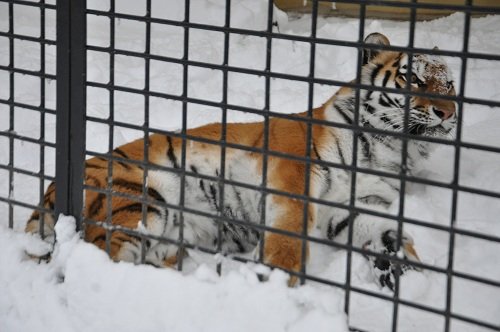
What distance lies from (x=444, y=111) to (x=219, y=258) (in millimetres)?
1469

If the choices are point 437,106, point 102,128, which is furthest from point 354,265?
point 102,128

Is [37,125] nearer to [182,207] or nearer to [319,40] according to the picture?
[182,207]

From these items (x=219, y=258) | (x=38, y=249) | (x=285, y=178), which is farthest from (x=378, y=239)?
(x=38, y=249)

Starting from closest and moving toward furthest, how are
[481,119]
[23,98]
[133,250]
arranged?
[133,250]
[481,119]
[23,98]

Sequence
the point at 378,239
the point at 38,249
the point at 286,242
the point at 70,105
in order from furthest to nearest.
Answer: the point at 378,239, the point at 286,242, the point at 38,249, the point at 70,105

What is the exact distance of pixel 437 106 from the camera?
11.7ft

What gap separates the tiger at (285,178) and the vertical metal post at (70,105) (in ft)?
1.23

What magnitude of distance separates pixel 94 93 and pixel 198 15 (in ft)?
4.88

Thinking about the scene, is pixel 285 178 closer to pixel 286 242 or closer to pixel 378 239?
pixel 286 242

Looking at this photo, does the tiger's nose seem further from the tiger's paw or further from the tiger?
the tiger's paw

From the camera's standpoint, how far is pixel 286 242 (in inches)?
131

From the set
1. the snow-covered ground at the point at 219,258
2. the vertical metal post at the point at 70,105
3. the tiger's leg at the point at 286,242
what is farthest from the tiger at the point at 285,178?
the vertical metal post at the point at 70,105

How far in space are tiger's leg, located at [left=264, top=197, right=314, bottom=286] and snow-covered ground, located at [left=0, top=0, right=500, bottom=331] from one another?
0.46 feet

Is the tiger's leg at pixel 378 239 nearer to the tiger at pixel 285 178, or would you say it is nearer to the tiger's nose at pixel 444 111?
the tiger at pixel 285 178
